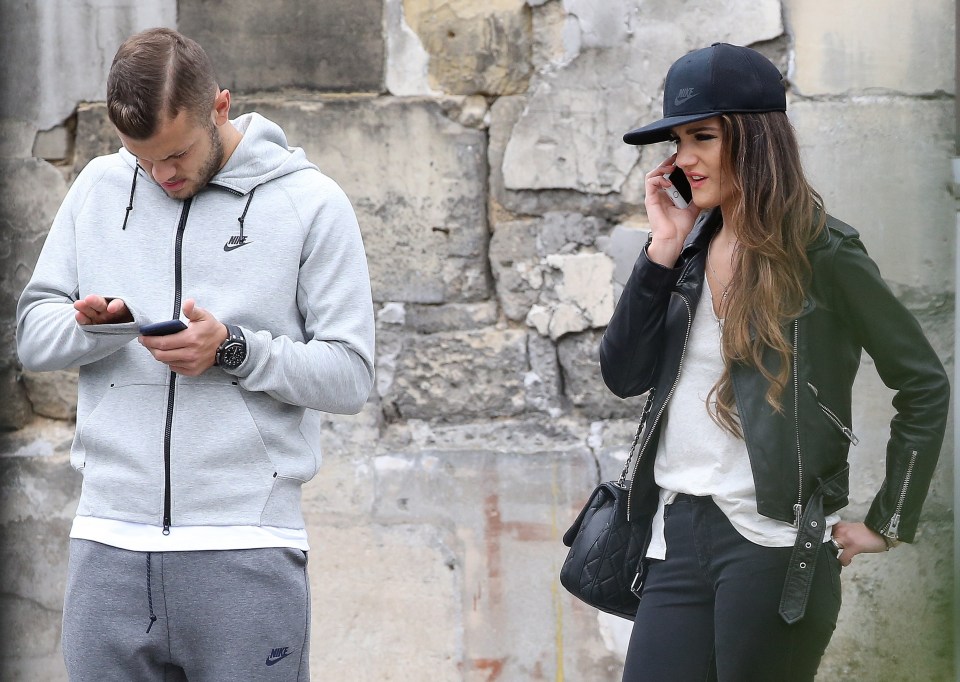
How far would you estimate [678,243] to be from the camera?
227 centimetres

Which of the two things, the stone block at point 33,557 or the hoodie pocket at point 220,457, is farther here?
the stone block at point 33,557

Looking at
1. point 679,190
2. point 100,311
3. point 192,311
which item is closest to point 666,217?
point 679,190

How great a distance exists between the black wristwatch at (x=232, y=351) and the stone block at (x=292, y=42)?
5.65 ft

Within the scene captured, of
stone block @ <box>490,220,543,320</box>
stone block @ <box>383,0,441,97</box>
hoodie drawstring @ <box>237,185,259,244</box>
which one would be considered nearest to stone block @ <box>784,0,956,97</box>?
stone block @ <box>490,220,543,320</box>

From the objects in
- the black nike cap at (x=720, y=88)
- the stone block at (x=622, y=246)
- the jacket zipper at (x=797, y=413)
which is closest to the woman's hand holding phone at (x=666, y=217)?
the black nike cap at (x=720, y=88)

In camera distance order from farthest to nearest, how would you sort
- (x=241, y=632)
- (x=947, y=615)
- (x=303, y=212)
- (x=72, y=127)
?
1. (x=72, y=127)
2. (x=947, y=615)
3. (x=303, y=212)
4. (x=241, y=632)

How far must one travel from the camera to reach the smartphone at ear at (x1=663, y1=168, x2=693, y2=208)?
2.34m

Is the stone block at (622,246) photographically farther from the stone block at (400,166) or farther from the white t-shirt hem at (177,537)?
the white t-shirt hem at (177,537)

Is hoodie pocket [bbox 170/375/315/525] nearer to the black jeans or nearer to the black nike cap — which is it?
the black jeans

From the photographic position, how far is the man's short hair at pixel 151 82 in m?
1.97

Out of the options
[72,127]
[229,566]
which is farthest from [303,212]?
[72,127]

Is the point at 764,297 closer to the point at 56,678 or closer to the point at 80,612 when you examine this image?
the point at 80,612

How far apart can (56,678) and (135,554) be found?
1.95m

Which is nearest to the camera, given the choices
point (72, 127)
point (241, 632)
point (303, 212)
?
point (241, 632)
